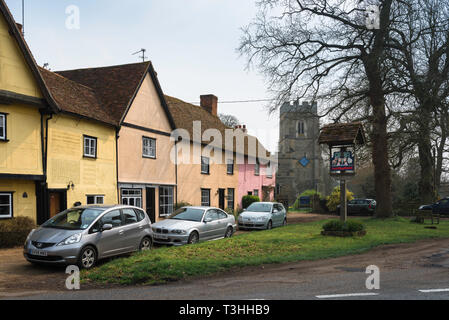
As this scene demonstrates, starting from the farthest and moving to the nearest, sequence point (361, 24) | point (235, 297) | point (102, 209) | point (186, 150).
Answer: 1. point (186, 150)
2. point (361, 24)
3. point (102, 209)
4. point (235, 297)

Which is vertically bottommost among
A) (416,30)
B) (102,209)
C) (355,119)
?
(102,209)

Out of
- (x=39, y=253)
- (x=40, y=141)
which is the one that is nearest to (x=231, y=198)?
(x=40, y=141)

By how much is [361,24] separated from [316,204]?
22.3 m

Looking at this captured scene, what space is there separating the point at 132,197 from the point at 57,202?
462 centimetres

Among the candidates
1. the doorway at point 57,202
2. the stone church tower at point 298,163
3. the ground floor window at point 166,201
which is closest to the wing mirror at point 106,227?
the doorway at point 57,202

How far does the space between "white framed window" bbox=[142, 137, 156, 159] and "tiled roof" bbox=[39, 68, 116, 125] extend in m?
2.78

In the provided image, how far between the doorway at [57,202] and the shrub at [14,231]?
6.79 feet

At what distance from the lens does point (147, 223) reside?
12.8 metres

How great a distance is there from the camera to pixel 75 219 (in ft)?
36.8

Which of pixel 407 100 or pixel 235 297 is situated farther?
pixel 407 100

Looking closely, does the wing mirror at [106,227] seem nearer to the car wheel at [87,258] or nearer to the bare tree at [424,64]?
the car wheel at [87,258]

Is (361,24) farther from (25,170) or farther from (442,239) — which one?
(25,170)

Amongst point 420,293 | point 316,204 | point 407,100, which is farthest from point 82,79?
point 316,204

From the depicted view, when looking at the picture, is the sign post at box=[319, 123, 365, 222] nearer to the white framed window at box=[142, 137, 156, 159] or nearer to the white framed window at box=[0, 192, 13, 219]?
the white framed window at box=[142, 137, 156, 159]
